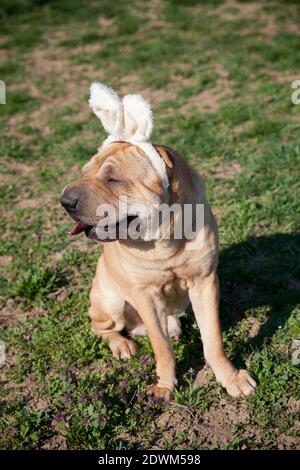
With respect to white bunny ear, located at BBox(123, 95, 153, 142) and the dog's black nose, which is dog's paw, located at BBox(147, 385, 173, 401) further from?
white bunny ear, located at BBox(123, 95, 153, 142)

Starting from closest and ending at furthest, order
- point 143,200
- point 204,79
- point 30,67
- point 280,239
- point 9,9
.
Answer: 1. point 143,200
2. point 280,239
3. point 204,79
4. point 30,67
5. point 9,9

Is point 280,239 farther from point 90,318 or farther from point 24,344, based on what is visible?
point 24,344

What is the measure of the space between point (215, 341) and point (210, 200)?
6.06ft

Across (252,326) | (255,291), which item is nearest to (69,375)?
(252,326)

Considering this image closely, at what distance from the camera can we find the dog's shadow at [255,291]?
3.08 meters

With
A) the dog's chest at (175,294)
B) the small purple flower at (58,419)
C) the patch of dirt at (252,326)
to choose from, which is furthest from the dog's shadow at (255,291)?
the small purple flower at (58,419)

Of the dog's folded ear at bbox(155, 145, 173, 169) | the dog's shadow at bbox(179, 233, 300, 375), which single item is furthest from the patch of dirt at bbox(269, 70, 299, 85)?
the dog's folded ear at bbox(155, 145, 173, 169)

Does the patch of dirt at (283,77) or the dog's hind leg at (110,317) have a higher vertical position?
the patch of dirt at (283,77)

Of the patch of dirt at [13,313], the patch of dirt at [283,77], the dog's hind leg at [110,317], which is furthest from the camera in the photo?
the patch of dirt at [283,77]

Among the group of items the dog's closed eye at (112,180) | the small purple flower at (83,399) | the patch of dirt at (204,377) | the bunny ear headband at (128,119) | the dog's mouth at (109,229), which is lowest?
the patch of dirt at (204,377)

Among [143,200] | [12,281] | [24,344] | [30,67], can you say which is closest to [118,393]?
[24,344]

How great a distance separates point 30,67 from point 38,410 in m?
6.13

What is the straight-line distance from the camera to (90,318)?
3.39 metres

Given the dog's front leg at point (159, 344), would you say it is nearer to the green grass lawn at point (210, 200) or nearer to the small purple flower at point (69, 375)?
the green grass lawn at point (210, 200)
